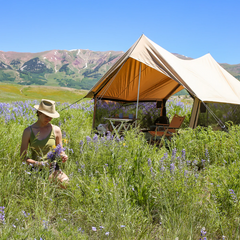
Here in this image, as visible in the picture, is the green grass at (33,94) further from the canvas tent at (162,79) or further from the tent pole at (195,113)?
the tent pole at (195,113)

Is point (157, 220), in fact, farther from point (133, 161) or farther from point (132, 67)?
point (132, 67)

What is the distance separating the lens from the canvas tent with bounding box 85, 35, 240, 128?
4582mm

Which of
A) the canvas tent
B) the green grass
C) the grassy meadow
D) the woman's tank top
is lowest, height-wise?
the green grass

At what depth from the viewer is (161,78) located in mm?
7148

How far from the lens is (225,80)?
5977mm

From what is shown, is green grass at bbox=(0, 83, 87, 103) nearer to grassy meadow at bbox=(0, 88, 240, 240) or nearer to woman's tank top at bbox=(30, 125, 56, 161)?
woman's tank top at bbox=(30, 125, 56, 161)

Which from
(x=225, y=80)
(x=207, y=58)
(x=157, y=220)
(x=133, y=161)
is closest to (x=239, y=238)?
(x=157, y=220)

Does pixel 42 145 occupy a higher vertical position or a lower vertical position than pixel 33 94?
higher

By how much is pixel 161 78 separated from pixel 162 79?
75 millimetres

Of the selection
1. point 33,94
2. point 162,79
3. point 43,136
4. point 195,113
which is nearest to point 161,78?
point 162,79

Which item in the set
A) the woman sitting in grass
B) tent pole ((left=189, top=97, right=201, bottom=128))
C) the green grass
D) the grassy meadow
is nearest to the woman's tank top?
the woman sitting in grass

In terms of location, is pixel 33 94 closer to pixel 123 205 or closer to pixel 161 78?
pixel 161 78

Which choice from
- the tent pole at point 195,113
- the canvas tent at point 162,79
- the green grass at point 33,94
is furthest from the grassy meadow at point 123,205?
the green grass at point 33,94

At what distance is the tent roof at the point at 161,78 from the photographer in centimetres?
458
